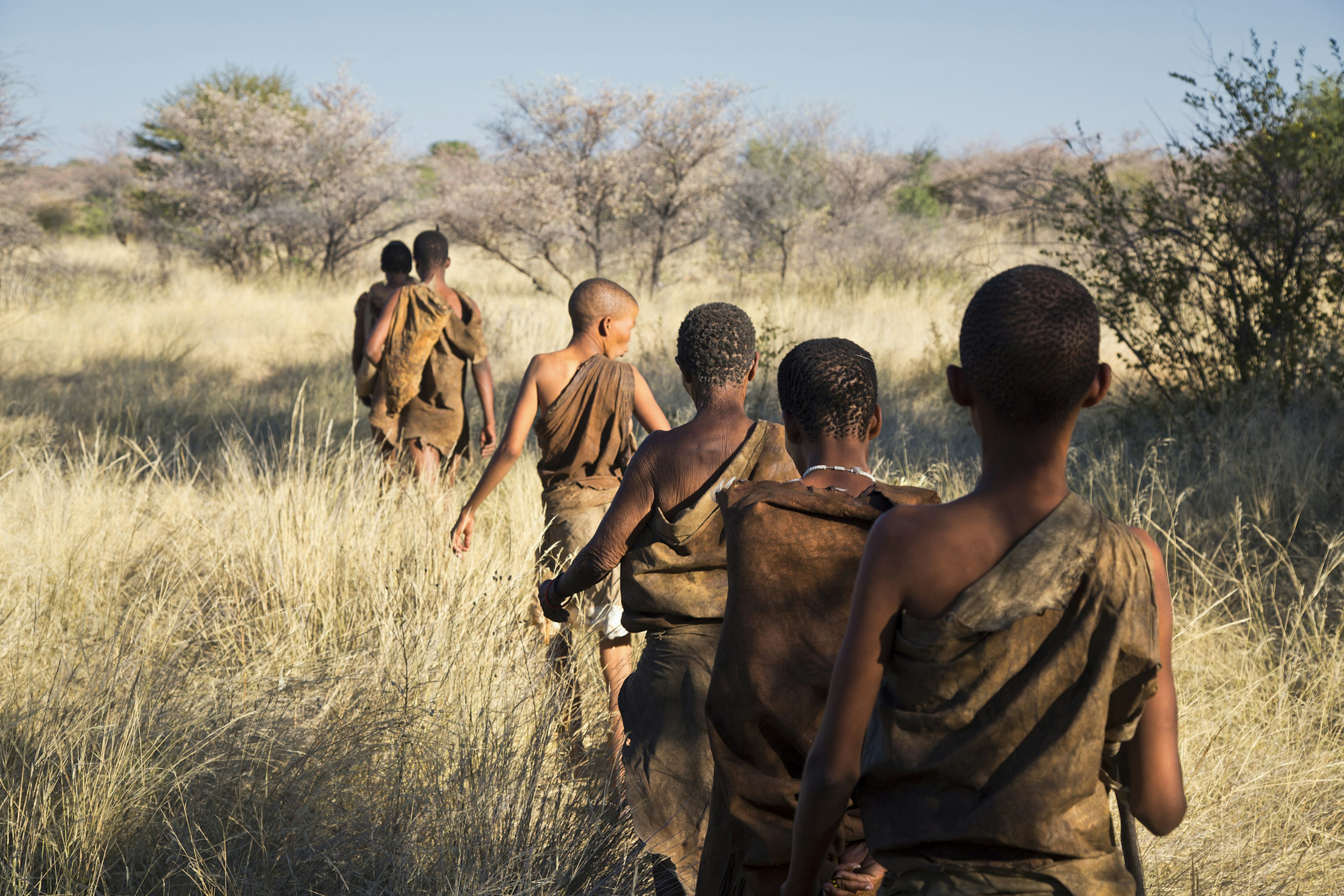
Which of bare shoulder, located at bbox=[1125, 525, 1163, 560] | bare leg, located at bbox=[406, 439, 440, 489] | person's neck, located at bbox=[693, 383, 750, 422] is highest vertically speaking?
person's neck, located at bbox=[693, 383, 750, 422]

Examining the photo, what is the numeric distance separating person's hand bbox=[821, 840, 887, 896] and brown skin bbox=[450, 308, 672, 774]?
73.3 inches

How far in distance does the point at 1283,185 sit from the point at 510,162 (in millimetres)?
14128

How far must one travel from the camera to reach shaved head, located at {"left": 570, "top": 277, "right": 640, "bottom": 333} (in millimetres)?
3453

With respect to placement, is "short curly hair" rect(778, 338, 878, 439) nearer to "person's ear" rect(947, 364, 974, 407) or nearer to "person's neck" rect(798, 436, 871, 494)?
"person's neck" rect(798, 436, 871, 494)

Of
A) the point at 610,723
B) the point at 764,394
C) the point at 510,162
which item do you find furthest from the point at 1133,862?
the point at 510,162

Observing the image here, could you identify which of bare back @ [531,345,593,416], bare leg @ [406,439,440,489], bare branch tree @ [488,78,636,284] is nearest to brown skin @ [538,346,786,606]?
bare back @ [531,345,593,416]

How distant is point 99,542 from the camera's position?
4.34 m

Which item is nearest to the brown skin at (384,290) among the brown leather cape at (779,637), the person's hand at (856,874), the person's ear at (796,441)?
the person's ear at (796,441)

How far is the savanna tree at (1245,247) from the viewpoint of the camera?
6184mm

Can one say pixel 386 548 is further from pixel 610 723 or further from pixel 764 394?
pixel 764 394

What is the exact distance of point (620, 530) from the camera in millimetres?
2406

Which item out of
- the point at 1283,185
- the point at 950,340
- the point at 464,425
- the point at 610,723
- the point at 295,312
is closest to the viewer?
the point at 610,723

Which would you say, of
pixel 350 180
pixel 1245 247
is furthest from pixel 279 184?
pixel 1245 247

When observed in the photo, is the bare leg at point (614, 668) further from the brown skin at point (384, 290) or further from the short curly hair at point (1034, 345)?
the brown skin at point (384, 290)
